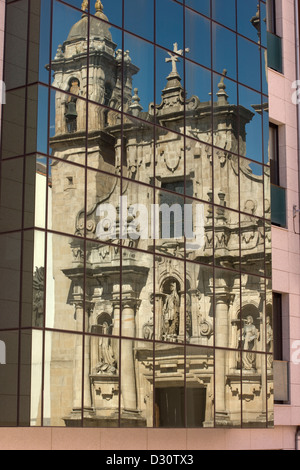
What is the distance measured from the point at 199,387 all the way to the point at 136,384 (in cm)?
200

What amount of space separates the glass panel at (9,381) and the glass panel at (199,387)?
175 inches

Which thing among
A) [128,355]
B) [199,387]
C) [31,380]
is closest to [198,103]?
[128,355]

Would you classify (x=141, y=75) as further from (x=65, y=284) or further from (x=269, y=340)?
Answer: (x=269, y=340)

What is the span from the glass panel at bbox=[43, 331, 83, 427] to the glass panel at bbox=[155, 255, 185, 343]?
2.33 meters

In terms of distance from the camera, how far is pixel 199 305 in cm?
2003

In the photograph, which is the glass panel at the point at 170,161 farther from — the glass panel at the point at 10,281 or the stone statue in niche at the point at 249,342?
the glass panel at the point at 10,281

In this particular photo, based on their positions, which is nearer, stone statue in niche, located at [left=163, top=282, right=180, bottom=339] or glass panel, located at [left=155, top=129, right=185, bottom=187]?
stone statue in niche, located at [left=163, top=282, right=180, bottom=339]

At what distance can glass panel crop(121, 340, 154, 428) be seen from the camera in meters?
17.9

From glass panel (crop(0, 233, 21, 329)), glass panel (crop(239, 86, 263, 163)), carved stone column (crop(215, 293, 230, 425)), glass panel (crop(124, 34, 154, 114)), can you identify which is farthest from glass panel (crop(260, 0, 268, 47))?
glass panel (crop(0, 233, 21, 329))

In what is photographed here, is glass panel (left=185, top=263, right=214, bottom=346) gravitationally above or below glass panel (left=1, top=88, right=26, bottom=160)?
below

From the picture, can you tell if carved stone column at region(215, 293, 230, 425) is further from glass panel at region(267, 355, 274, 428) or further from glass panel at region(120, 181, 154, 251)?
glass panel at region(120, 181, 154, 251)

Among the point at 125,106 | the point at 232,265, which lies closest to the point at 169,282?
the point at 232,265

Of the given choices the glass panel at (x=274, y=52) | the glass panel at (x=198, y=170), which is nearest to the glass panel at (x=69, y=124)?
the glass panel at (x=198, y=170)

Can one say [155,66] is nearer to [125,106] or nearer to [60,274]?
[125,106]
